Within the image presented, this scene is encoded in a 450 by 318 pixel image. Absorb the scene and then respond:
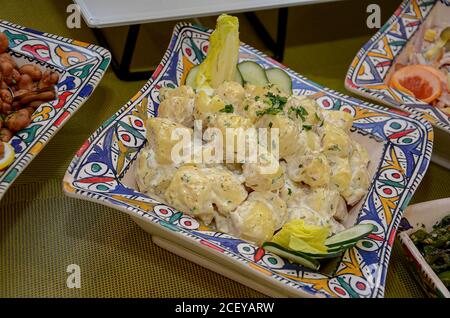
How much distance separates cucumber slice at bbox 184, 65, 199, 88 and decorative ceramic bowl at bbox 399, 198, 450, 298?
29.0 inches

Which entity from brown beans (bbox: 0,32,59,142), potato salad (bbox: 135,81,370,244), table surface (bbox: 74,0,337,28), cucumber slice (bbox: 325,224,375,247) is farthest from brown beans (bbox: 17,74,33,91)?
cucumber slice (bbox: 325,224,375,247)

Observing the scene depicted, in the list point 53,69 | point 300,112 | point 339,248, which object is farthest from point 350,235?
point 53,69

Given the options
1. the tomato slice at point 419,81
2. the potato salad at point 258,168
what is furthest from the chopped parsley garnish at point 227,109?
the tomato slice at point 419,81

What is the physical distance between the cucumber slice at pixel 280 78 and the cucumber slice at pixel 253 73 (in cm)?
3

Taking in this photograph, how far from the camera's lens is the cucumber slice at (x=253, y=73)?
5.84 feet

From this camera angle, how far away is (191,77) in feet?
5.74

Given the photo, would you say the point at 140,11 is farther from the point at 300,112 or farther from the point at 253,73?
the point at 300,112

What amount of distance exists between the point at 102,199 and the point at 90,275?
27cm

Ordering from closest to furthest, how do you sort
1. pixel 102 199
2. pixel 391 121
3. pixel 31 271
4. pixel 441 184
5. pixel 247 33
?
pixel 102 199 < pixel 31 271 < pixel 391 121 < pixel 441 184 < pixel 247 33

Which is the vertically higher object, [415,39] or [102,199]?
[415,39]

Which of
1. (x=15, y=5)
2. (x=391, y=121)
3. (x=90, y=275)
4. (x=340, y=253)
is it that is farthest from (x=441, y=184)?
(x=15, y=5)

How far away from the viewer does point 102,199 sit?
4.19 ft

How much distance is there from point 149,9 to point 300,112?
0.65 m
